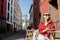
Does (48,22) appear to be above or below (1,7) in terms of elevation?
below

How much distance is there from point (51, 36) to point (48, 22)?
347 mm

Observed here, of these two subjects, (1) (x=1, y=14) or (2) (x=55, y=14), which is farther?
(1) (x=1, y=14)

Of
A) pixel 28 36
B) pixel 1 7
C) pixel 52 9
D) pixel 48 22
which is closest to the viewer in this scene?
pixel 48 22

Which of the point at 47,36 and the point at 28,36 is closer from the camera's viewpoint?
the point at 47,36

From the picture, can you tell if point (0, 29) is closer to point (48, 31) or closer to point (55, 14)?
point (55, 14)

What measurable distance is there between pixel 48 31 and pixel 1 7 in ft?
98.1

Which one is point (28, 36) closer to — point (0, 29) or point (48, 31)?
point (48, 31)

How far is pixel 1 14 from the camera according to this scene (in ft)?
107

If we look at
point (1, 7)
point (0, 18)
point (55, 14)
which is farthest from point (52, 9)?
point (1, 7)

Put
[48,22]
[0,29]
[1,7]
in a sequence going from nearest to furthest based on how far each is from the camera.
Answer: [48,22]
[0,29]
[1,7]

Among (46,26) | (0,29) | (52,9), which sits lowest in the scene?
(0,29)

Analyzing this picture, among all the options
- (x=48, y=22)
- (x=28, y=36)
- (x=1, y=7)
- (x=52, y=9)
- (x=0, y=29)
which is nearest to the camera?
(x=48, y=22)

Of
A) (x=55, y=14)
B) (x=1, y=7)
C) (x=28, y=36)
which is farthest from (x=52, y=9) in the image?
(x=1, y=7)

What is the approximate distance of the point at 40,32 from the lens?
13.7 ft
